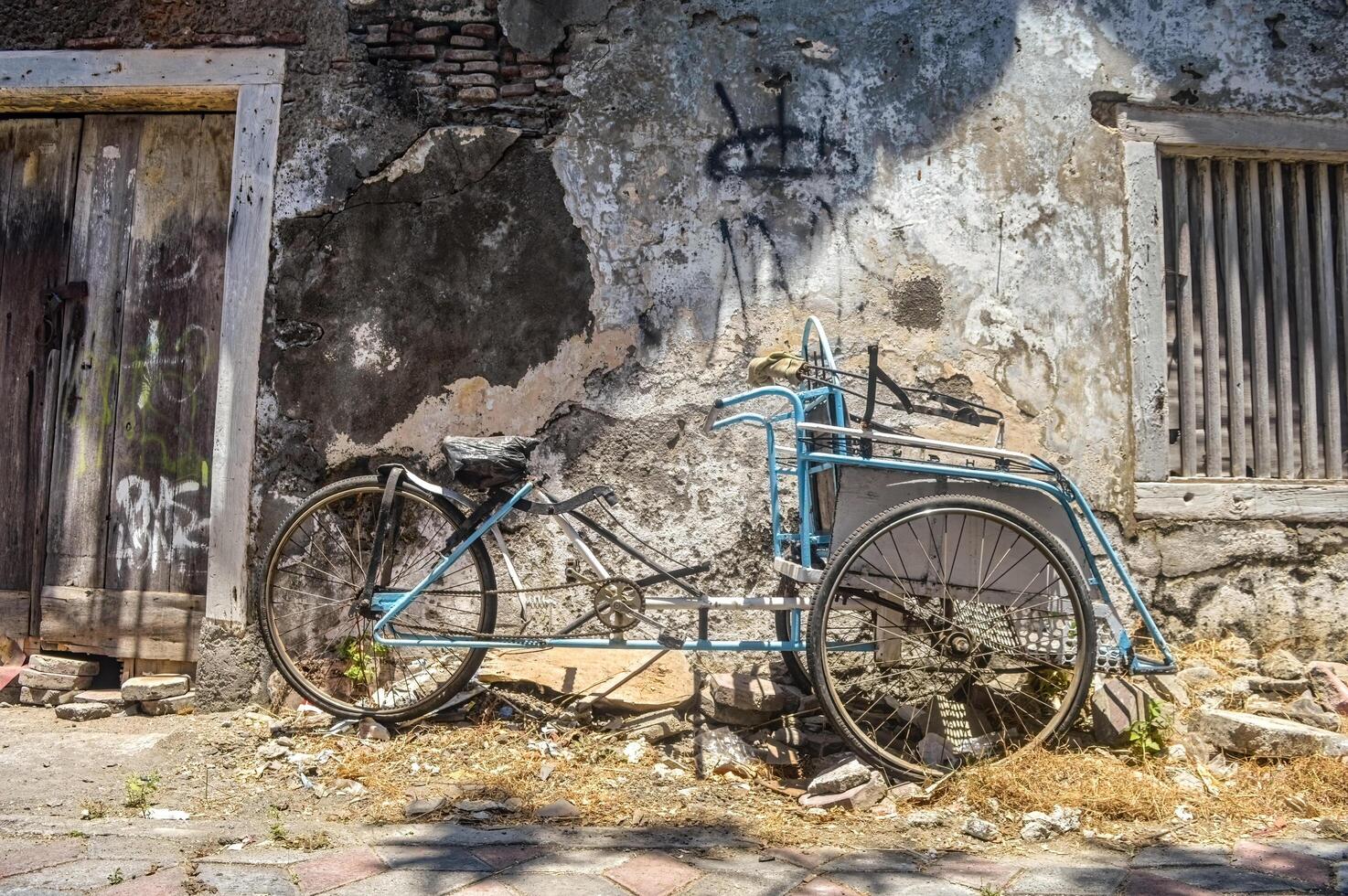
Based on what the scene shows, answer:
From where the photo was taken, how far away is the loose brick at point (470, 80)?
431cm

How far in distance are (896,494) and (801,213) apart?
1432 millimetres

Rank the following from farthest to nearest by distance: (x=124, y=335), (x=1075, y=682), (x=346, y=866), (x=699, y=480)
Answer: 1. (x=124, y=335)
2. (x=699, y=480)
3. (x=1075, y=682)
4. (x=346, y=866)

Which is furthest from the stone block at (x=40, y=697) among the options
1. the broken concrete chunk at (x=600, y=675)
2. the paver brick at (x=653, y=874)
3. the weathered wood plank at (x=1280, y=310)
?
the weathered wood plank at (x=1280, y=310)

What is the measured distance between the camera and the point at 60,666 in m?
4.39

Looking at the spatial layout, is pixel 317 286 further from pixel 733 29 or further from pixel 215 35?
pixel 733 29

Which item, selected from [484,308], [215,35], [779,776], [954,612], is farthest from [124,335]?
[954,612]

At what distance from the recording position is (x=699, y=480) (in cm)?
420

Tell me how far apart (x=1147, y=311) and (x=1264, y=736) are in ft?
5.92

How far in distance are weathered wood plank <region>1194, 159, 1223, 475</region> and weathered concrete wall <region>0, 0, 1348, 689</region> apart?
32 centimetres

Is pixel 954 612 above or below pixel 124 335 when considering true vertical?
below

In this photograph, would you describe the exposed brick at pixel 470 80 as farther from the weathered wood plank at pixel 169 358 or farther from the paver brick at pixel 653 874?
the paver brick at pixel 653 874

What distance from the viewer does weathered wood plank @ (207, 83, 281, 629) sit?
419cm

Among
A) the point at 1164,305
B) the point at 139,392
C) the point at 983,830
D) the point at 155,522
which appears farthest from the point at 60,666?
the point at 1164,305

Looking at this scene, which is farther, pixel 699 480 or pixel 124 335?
pixel 124 335
